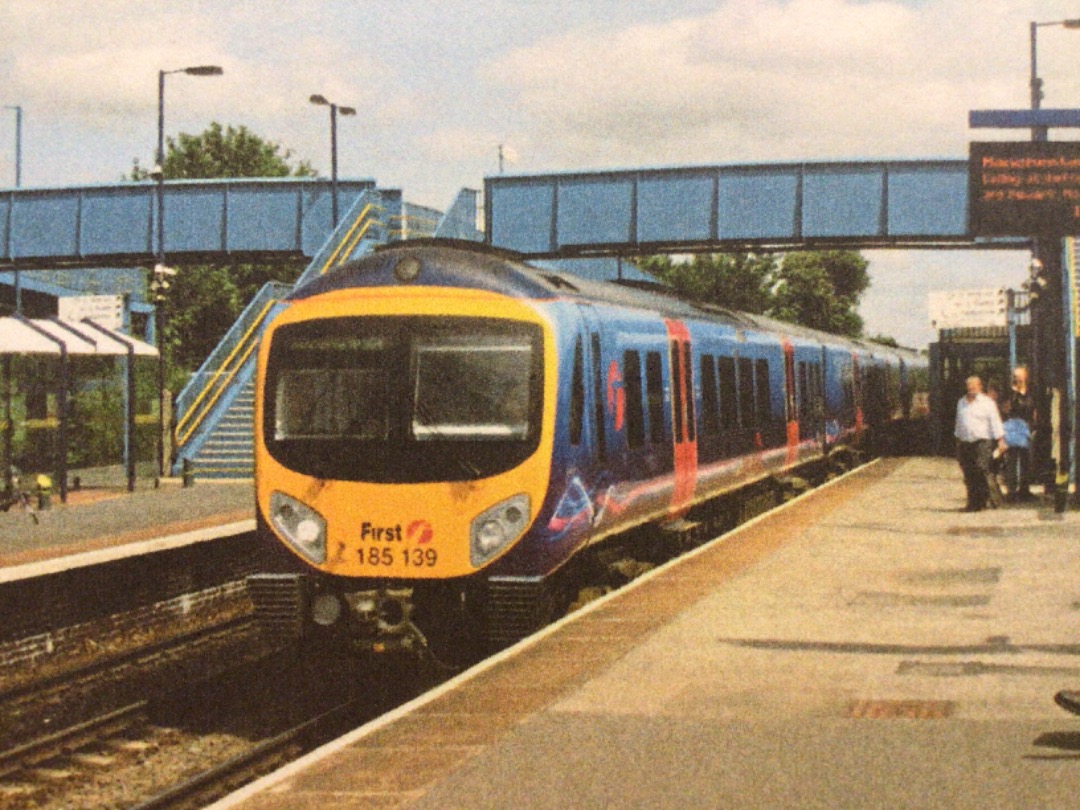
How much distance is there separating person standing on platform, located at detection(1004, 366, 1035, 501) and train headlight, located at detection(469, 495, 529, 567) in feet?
39.5

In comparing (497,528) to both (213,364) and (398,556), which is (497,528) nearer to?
(398,556)

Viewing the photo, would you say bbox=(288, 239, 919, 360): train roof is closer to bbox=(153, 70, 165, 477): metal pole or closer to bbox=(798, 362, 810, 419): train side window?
bbox=(798, 362, 810, 419): train side window

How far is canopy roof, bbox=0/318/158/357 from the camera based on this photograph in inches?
850

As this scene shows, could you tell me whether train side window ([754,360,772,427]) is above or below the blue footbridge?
below

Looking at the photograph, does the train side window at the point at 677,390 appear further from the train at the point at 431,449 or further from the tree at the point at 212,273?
the tree at the point at 212,273

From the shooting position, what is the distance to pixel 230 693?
39.4 ft

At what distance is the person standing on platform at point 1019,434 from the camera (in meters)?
20.7

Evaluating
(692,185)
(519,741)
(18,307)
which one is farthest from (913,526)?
(18,307)

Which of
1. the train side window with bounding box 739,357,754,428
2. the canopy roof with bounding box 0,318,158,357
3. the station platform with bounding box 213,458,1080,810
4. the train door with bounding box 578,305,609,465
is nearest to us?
the station platform with bounding box 213,458,1080,810

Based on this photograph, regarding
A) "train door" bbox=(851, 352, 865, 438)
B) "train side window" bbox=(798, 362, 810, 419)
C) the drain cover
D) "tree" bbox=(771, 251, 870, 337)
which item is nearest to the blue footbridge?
"train door" bbox=(851, 352, 865, 438)

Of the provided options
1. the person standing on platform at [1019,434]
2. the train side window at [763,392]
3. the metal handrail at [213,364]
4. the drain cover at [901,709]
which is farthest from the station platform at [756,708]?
the metal handrail at [213,364]

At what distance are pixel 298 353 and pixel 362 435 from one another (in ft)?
2.63

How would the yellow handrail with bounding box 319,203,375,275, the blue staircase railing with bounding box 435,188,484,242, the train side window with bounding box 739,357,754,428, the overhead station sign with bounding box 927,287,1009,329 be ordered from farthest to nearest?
Answer: the blue staircase railing with bounding box 435,188,484,242 → the yellow handrail with bounding box 319,203,375,275 → the overhead station sign with bounding box 927,287,1009,329 → the train side window with bounding box 739,357,754,428

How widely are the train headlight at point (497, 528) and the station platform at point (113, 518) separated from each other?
20.3ft
